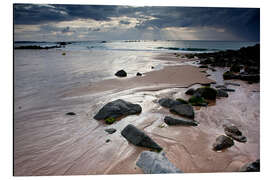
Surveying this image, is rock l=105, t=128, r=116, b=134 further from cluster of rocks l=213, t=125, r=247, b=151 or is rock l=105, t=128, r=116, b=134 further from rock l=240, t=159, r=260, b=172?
rock l=240, t=159, r=260, b=172

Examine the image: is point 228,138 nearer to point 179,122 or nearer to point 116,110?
point 179,122

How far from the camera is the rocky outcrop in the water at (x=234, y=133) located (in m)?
4.08

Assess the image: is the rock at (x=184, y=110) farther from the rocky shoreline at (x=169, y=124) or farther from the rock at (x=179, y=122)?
the rock at (x=179, y=122)

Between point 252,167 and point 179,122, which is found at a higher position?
point 179,122

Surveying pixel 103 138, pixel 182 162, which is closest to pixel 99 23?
pixel 103 138

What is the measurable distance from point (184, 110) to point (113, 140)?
2.37m

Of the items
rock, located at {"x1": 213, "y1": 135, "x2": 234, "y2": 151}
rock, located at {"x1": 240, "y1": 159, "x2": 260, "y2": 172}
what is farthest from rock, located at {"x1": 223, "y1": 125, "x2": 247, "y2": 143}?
rock, located at {"x1": 240, "y1": 159, "x2": 260, "y2": 172}

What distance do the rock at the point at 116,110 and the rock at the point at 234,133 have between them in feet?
7.90

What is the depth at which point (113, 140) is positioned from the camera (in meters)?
3.99

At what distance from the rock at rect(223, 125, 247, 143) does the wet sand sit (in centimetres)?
12

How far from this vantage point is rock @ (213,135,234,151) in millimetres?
3764

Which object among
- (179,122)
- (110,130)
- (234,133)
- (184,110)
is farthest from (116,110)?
(234,133)

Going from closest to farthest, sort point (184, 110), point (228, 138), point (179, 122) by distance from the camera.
Answer: point (228, 138) → point (179, 122) → point (184, 110)

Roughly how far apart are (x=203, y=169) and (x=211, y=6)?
13.0 ft
